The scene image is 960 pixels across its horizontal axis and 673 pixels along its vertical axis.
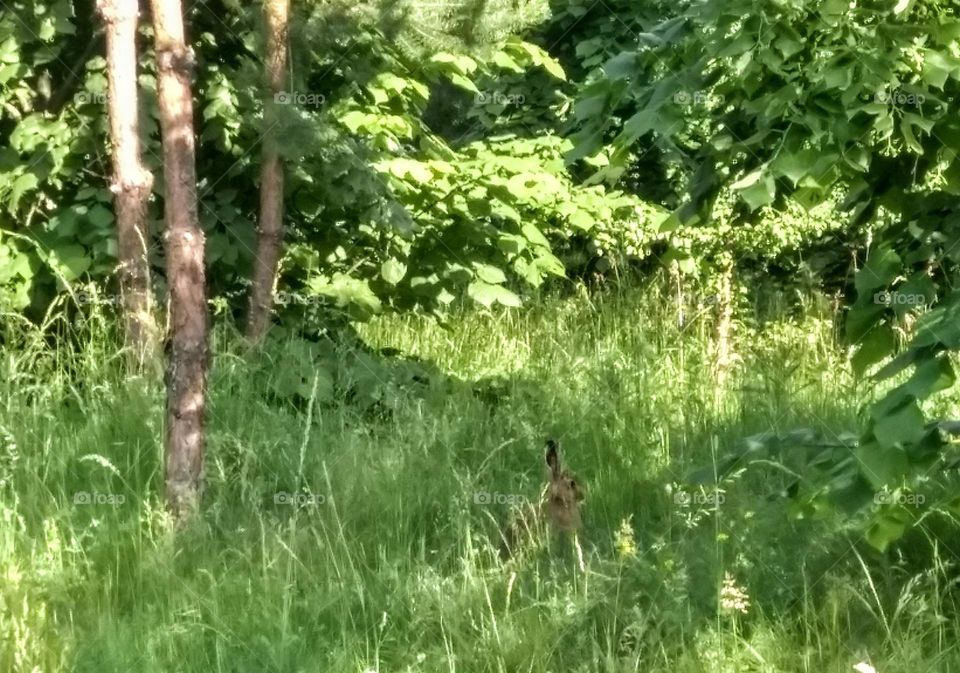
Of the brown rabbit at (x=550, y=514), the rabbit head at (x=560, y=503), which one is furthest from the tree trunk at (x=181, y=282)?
the rabbit head at (x=560, y=503)

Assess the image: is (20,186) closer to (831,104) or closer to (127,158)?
→ (127,158)

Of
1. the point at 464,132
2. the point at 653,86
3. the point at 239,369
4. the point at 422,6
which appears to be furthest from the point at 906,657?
the point at 464,132

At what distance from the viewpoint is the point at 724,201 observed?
9.70 metres

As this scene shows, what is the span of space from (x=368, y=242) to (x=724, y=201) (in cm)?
300

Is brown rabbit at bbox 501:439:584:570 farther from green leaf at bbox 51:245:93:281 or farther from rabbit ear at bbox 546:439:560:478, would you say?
green leaf at bbox 51:245:93:281

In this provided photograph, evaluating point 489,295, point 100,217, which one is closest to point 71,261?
point 100,217

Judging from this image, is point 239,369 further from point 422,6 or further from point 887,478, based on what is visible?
point 887,478

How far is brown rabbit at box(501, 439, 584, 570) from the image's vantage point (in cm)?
476

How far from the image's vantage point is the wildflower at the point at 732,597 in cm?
399

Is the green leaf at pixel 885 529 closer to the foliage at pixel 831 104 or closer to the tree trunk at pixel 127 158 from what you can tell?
the foliage at pixel 831 104

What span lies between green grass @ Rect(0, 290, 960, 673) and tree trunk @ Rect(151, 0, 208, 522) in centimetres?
13

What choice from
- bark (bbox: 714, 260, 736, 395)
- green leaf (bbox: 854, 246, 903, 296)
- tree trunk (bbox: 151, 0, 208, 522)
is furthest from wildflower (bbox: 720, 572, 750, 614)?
bark (bbox: 714, 260, 736, 395)

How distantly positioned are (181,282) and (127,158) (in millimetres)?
1793

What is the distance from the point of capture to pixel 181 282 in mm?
5156
